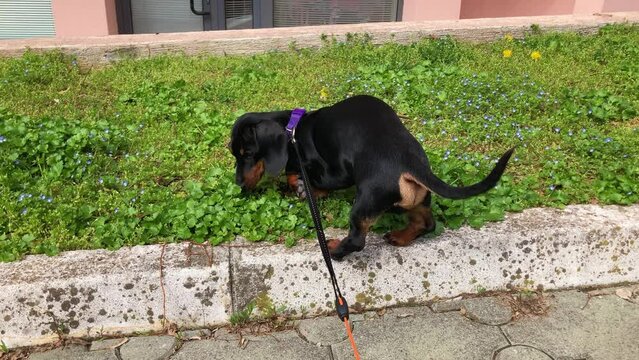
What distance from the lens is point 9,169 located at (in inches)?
145

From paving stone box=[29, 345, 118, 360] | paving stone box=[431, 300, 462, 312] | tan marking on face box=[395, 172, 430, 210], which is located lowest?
paving stone box=[29, 345, 118, 360]

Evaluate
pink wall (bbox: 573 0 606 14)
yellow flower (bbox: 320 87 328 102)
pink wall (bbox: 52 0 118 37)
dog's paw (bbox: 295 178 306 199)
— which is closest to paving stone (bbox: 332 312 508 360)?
dog's paw (bbox: 295 178 306 199)

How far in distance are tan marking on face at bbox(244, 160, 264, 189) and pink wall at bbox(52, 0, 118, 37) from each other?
13.9ft

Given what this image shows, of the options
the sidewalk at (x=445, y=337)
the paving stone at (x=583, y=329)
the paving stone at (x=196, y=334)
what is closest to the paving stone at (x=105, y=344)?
the sidewalk at (x=445, y=337)

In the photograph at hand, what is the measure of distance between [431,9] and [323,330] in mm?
5604

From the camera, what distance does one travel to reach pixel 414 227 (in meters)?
3.04

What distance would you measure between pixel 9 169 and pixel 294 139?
78.0 inches

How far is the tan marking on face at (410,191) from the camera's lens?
2.73 m

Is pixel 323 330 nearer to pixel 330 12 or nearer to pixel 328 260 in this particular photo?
pixel 328 260

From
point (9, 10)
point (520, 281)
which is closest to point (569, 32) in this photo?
point (520, 281)

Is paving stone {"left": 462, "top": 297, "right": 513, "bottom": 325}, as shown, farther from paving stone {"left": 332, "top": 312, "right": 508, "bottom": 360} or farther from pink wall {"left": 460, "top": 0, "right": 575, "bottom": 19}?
pink wall {"left": 460, "top": 0, "right": 575, "bottom": 19}

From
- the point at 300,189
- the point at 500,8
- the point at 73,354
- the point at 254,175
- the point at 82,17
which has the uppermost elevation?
the point at 500,8

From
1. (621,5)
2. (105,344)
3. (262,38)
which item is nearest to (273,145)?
(105,344)

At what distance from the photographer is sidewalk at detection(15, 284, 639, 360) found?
2.74m
